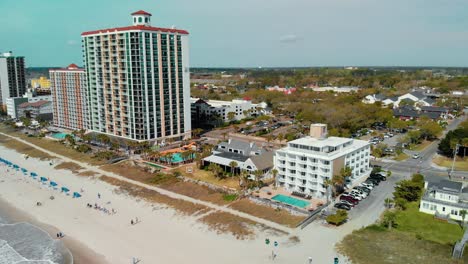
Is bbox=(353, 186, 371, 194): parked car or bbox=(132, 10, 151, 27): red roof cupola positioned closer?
bbox=(353, 186, 371, 194): parked car

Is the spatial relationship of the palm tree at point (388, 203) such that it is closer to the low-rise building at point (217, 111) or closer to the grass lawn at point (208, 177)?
the grass lawn at point (208, 177)

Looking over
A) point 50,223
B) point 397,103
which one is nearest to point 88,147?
point 50,223

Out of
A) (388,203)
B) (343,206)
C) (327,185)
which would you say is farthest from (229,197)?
(388,203)

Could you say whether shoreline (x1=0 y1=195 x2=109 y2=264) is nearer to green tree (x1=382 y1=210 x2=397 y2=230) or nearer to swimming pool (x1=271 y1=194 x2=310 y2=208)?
swimming pool (x1=271 y1=194 x2=310 y2=208)

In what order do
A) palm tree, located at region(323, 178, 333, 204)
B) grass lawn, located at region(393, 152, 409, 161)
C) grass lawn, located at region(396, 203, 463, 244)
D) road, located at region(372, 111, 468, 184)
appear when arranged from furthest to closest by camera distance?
grass lawn, located at region(393, 152, 409, 161)
road, located at region(372, 111, 468, 184)
palm tree, located at region(323, 178, 333, 204)
grass lawn, located at region(396, 203, 463, 244)

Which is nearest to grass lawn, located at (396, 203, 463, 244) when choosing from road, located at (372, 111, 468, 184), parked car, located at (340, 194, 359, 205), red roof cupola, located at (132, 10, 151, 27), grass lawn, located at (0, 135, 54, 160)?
parked car, located at (340, 194, 359, 205)

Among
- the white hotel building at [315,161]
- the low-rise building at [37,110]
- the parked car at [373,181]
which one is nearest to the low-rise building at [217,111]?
the low-rise building at [37,110]
